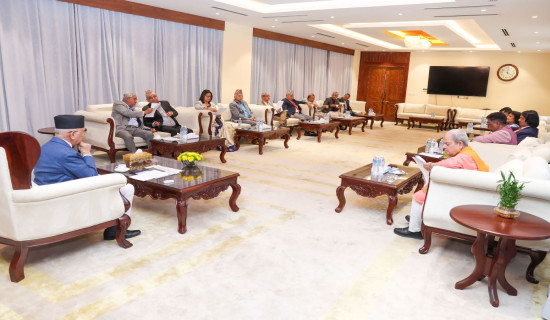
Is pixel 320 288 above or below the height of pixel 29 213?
below

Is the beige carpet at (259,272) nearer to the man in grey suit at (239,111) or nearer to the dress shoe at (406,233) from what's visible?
the dress shoe at (406,233)

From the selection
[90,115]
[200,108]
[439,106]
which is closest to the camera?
[90,115]

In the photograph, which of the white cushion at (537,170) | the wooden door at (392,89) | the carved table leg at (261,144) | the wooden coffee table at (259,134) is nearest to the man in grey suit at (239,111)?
the wooden coffee table at (259,134)

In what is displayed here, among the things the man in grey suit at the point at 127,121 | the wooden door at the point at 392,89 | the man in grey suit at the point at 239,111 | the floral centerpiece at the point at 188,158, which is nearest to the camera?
the floral centerpiece at the point at 188,158

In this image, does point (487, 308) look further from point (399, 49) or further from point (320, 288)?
point (399, 49)

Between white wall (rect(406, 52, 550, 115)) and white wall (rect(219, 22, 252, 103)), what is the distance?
755 centimetres

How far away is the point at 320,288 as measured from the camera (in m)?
2.80

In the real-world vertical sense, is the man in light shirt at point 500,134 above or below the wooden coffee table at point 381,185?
above

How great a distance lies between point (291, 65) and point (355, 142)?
398cm

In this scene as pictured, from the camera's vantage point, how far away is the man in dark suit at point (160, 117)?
22.2ft

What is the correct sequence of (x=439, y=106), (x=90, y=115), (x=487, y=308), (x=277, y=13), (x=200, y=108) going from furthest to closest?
(x=439, y=106) < (x=277, y=13) < (x=200, y=108) < (x=90, y=115) < (x=487, y=308)

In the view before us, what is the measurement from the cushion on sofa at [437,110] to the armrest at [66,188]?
43.0ft

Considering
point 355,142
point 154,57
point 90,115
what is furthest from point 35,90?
point 355,142

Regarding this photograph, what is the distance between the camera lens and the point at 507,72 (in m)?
13.5
